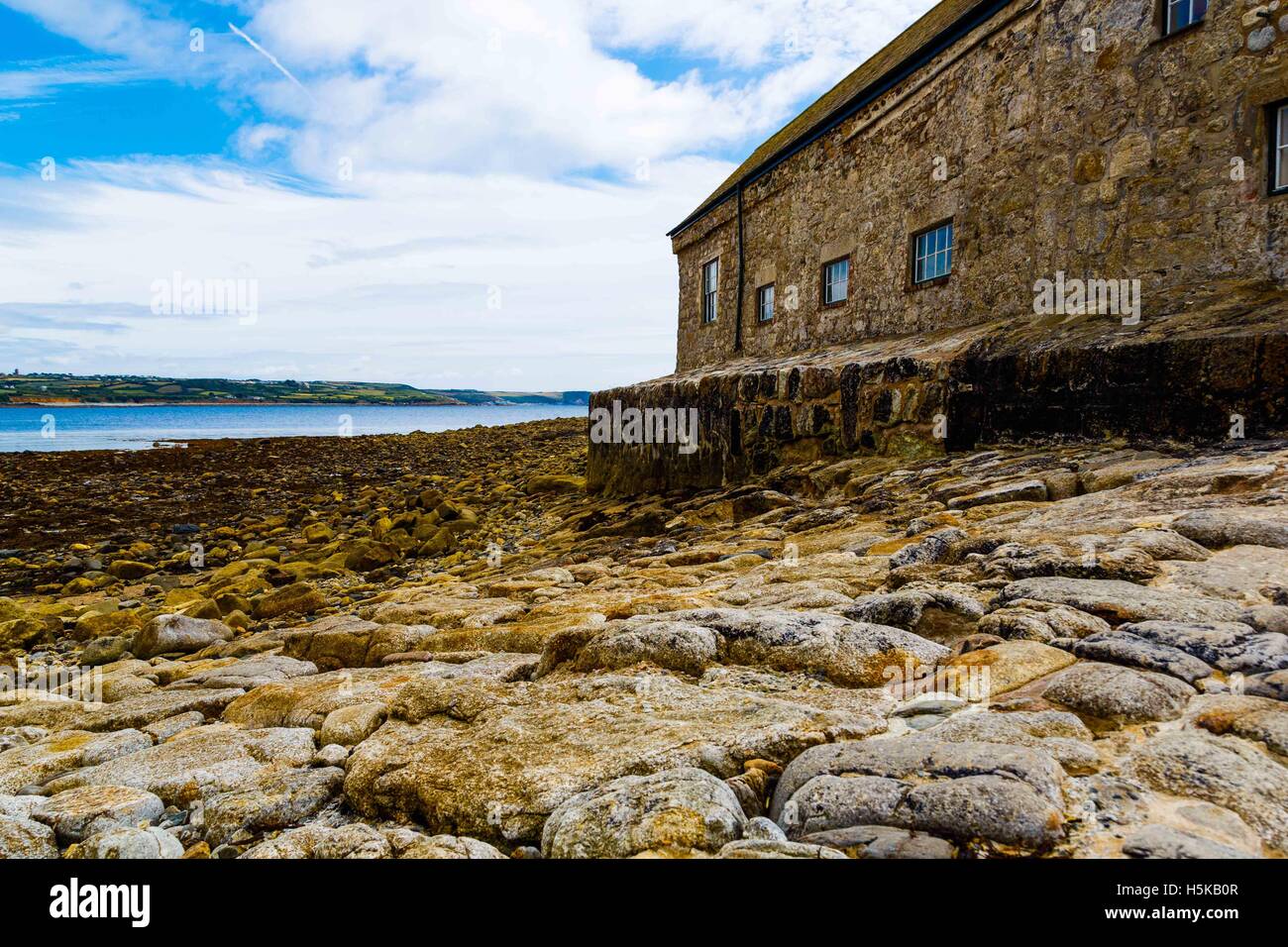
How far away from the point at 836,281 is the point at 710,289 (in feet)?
17.1

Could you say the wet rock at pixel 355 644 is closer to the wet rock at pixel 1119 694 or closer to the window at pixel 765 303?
the wet rock at pixel 1119 694

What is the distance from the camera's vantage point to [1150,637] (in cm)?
274

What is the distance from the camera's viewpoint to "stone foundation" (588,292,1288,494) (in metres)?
5.75

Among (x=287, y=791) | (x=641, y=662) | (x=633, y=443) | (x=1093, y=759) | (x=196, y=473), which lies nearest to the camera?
(x=1093, y=759)

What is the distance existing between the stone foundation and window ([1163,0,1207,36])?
123 inches

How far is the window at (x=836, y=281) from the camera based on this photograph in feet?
43.9

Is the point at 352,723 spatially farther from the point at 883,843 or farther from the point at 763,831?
the point at 883,843

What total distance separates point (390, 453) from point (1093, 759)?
28.4 meters

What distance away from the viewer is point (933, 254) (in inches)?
449

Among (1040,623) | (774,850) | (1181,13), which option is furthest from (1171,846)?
(1181,13)

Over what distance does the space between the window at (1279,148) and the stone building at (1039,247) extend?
2 cm

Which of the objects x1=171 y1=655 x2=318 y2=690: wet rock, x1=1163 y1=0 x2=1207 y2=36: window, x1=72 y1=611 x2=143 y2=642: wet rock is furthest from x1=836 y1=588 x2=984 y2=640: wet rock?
x1=72 y1=611 x2=143 y2=642: wet rock
